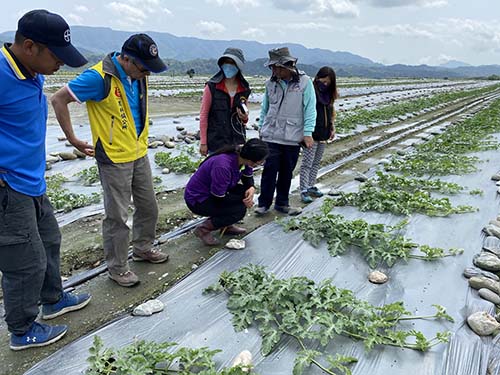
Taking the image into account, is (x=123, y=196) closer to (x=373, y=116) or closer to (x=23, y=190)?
(x=23, y=190)

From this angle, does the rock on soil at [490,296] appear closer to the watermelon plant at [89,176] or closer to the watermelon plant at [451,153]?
the watermelon plant at [451,153]

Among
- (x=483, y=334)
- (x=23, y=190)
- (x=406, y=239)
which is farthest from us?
(x=406, y=239)

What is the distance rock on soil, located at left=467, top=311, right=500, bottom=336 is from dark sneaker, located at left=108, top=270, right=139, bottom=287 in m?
2.56

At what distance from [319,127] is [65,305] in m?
3.79

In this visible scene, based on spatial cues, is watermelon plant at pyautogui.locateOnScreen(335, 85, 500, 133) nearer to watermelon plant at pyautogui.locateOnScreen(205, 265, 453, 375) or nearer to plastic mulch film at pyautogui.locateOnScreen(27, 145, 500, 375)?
plastic mulch film at pyautogui.locateOnScreen(27, 145, 500, 375)

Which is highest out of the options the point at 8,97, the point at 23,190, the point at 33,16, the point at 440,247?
the point at 33,16

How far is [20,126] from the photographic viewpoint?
2.22 meters

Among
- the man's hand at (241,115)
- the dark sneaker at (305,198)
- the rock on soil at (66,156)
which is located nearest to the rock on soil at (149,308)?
the man's hand at (241,115)

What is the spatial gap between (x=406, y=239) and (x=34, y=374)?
10.7 feet

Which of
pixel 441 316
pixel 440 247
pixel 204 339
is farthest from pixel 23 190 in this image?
pixel 440 247

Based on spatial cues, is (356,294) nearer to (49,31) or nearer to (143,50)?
(143,50)

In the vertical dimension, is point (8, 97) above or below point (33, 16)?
below

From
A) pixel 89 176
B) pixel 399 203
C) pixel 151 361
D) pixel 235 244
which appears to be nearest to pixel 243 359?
pixel 151 361

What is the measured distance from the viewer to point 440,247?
3965 mm
